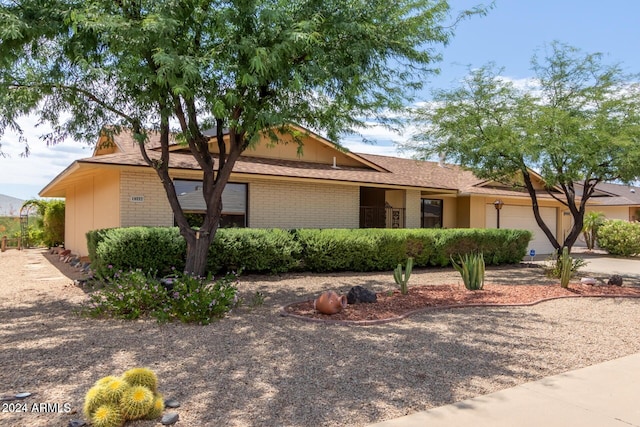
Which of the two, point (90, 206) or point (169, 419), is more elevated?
point (90, 206)

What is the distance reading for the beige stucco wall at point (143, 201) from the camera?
12953 millimetres

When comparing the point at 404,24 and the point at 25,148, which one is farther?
the point at 25,148

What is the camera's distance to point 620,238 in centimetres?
2350

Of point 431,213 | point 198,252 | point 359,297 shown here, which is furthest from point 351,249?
point 431,213

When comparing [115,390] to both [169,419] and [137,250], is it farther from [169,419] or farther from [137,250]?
[137,250]

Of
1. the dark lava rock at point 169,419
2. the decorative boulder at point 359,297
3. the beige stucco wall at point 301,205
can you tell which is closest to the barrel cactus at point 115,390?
the dark lava rock at point 169,419

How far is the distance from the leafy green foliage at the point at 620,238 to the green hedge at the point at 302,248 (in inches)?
368

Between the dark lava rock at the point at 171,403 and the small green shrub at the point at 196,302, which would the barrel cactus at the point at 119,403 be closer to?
the dark lava rock at the point at 171,403

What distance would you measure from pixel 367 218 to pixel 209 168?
11.4m

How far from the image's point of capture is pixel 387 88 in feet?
30.0

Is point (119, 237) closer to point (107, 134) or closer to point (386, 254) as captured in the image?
point (107, 134)

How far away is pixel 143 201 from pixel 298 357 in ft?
31.0

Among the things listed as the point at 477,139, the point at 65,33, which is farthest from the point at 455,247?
the point at 65,33

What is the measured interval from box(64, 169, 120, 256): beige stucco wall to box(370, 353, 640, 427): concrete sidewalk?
38.1 ft
